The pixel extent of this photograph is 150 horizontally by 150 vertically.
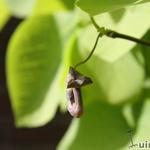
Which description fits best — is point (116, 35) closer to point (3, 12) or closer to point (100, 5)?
point (100, 5)

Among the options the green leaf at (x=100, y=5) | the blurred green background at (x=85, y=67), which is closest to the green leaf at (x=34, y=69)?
the blurred green background at (x=85, y=67)

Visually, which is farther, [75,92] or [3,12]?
[3,12]

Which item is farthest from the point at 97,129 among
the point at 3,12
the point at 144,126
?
the point at 3,12

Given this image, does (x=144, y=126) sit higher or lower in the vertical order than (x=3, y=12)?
lower

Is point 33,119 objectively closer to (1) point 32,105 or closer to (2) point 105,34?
(1) point 32,105

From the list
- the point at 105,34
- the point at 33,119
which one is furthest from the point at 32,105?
the point at 105,34
